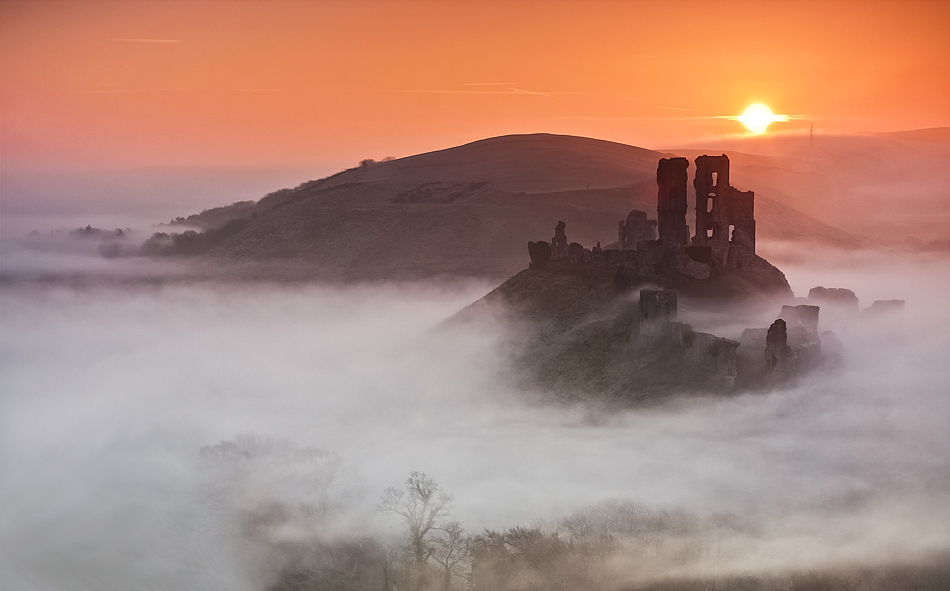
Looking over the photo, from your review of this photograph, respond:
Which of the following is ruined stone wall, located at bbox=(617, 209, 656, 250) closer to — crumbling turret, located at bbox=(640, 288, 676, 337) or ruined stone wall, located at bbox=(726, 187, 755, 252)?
ruined stone wall, located at bbox=(726, 187, 755, 252)

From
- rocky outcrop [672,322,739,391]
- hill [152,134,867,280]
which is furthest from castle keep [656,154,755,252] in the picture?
hill [152,134,867,280]

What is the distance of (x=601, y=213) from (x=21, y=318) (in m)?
115

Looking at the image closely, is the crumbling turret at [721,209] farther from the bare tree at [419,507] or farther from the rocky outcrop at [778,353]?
the bare tree at [419,507]

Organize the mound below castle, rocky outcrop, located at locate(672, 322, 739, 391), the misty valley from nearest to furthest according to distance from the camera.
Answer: the misty valley < rocky outcrop, located at locate(672, 322, 739, 391) < the mound below castle

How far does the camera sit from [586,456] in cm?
5919

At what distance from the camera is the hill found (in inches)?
5527

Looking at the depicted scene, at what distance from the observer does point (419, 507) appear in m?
61.2

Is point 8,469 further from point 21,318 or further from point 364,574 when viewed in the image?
point 21,318

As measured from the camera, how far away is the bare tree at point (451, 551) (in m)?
55.3

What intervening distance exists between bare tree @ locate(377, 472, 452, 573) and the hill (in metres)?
67.5

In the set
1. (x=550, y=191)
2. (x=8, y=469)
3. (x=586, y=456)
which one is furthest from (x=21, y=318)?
(x=586, y=456)

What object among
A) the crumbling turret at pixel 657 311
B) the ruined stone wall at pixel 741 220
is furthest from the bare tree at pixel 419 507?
the ruined stone wall at pixel 741 220

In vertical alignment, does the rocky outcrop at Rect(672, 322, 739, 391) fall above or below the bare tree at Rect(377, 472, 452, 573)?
above

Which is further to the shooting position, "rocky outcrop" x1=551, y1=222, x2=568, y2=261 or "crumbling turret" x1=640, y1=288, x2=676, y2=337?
"rocky outcrop" x1=551, y1=222, x2=568, y2=261
